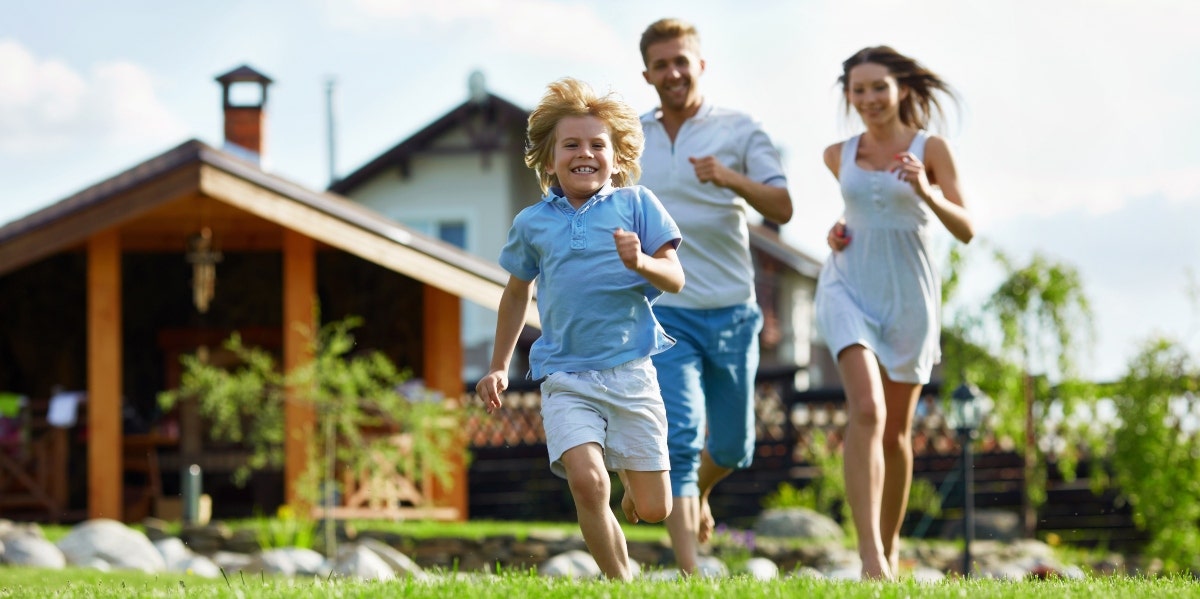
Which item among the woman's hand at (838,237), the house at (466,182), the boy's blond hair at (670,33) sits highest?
the house at (466,182)

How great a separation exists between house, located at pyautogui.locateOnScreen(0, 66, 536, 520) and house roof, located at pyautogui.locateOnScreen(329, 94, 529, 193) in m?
9.22

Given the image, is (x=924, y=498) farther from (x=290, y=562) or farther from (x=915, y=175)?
(x=915, y=175)

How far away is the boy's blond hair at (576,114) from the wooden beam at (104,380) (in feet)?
31.8

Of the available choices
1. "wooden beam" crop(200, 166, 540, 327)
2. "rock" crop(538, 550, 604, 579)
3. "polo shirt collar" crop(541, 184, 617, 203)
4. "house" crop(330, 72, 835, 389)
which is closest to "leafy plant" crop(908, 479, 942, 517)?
"wooden beam" crop(200, 166, 540, 327)

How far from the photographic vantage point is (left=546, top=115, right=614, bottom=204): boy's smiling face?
4801 mm

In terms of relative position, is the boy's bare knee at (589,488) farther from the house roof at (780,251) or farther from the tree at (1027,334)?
the house roof at (780,251)

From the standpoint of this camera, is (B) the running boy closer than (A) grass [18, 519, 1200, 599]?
No

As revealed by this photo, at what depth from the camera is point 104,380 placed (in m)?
13.9

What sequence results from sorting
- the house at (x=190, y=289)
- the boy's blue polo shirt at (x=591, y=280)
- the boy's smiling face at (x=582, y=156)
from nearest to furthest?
the boy's blue polo shirt at (x=591, y=280) < the boy's smiling face at (x=582, y=156) < the house at (x=190, y=289)

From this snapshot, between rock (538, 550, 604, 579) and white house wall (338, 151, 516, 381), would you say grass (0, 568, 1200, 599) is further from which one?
white house wall (338, 151, 516, 381)

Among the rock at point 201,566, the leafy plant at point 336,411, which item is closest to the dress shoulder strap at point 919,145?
the rock at point 201,566

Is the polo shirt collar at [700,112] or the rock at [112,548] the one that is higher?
the polo shirt collar at [700,112]

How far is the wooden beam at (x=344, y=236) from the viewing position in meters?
13.6

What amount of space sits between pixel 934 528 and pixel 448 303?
17.5 feet
